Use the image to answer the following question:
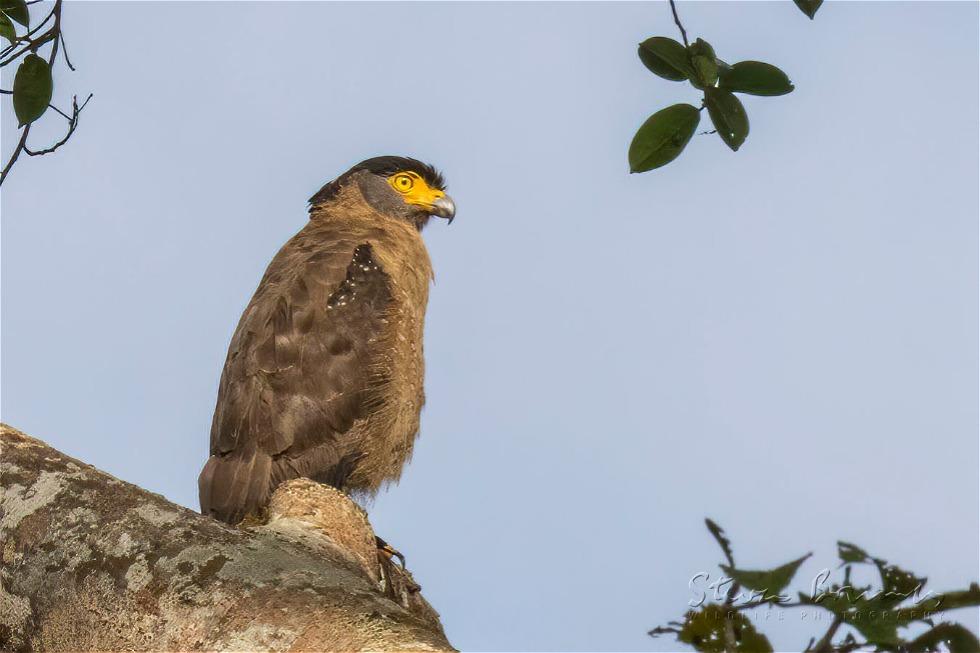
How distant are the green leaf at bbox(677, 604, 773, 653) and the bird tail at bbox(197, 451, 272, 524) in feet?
12.2

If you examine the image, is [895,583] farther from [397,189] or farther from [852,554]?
[397,189]

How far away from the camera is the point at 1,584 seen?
2.70 metres

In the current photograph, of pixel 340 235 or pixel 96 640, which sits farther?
pixel 340 235

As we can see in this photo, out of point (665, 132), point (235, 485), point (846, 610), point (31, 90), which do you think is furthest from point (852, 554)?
point (235, 485)

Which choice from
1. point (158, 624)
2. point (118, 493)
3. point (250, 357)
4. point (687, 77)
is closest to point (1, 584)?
point (118, 493)

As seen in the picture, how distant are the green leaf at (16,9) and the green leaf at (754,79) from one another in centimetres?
190

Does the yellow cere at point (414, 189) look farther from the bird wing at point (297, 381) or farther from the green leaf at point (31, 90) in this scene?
the green leaf at point (31, 90)

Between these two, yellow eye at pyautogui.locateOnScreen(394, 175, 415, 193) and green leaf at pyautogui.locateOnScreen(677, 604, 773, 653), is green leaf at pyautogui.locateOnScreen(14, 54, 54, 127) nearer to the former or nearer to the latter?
green leaf at pyautogui.locateOnScreen(677, 604, 773, 653)

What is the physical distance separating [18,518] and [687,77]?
183cm

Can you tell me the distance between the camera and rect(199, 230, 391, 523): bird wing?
17.7 feet

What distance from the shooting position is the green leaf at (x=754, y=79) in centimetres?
221

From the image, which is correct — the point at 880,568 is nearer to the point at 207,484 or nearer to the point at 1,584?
the point at 1,584

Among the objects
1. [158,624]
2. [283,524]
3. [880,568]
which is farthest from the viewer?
[283,524]

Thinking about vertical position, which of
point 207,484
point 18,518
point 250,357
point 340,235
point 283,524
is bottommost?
point 18,518
